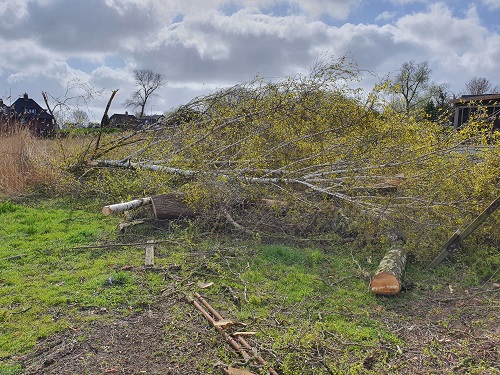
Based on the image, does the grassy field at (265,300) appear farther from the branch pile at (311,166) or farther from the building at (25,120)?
the building at (25,120)

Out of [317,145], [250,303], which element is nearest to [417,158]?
[317,145]

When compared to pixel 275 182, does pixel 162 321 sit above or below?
below

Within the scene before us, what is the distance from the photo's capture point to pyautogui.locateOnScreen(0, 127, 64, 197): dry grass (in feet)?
29.1

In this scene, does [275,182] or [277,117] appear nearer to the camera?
[275,182]

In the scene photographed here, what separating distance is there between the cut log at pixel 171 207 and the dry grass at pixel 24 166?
3.74 metres

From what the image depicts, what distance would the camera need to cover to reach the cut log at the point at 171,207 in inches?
245

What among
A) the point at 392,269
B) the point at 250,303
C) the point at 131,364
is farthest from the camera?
the point at 392,269

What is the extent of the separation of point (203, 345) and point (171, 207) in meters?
3.45

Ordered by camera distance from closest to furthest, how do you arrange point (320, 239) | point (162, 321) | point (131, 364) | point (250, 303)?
point (131, 364), point (162, 321), point (250, 303), point (320, 239)

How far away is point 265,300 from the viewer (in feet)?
12.5

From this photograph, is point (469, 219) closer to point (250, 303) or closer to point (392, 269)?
point (392, 269)

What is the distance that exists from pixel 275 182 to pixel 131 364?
4156 mm

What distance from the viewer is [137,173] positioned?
26.1 ft

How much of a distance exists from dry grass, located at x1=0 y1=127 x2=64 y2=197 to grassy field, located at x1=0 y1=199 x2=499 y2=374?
3.40m
